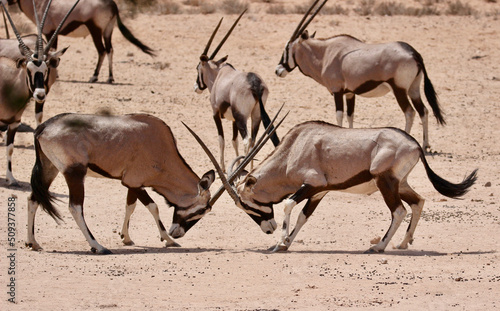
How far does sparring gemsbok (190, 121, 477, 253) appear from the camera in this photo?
7.81 meters

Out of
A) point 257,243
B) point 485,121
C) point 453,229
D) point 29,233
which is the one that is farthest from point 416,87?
point 29,233

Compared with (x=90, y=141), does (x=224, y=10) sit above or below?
below

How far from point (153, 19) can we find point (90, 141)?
15.7 metres

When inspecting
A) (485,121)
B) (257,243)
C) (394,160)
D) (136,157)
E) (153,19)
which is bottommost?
(153,19)

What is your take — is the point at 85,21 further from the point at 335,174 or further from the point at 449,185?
the point at 449,185

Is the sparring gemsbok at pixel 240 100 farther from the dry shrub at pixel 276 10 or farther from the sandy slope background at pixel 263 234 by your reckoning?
the dry shrub at pixel 276 10

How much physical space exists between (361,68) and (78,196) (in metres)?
6.87

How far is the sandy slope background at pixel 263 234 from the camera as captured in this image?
598 cm

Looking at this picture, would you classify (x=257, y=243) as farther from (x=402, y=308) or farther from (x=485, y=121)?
(x=485, y=121)

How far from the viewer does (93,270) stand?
6832 mm

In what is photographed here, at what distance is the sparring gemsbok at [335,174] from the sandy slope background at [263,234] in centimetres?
39

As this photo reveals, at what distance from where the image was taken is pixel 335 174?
26.4ft

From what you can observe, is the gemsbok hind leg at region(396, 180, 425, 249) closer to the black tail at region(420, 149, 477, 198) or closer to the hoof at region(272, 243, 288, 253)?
the black tail at region(420, 149, 477, 198)

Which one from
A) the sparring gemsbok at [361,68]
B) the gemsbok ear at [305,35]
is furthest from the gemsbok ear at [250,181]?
the gemsbok ear at [305,35]
